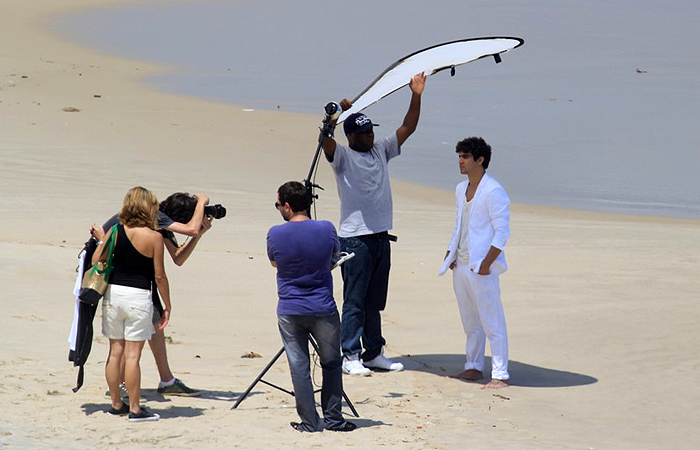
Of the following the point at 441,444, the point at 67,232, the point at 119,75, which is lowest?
the point at 441,444

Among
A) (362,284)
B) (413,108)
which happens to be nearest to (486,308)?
(362,284)

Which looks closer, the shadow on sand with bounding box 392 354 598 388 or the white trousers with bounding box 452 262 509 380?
the white trousers with bounding box 452 262 509 380

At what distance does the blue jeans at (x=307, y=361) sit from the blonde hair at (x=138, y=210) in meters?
0.94

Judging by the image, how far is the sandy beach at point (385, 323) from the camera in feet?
22.1

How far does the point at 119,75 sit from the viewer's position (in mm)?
29156

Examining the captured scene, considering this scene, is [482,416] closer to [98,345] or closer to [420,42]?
[98,345]

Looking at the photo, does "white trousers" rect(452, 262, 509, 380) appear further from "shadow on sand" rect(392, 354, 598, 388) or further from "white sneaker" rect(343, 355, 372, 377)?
"white sneaker" rect(343, 355, 372, 377)

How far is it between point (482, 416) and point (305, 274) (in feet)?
5.38

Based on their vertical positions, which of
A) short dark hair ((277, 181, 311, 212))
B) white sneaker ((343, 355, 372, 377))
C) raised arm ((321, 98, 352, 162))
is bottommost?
white sneaker ((343, 355, 372, 377))

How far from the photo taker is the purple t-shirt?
636 centimetres

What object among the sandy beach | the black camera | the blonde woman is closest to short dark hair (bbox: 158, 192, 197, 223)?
the black camera

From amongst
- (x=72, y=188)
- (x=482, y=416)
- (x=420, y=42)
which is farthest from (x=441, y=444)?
(x=420, y=42)

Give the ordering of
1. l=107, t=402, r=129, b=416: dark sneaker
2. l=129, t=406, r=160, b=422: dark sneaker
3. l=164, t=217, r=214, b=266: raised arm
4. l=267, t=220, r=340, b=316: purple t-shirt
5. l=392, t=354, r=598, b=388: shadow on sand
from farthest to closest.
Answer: l=392, t=354, r=598, b=388: shadow on sand
l=164, t=217, r=214, b=266: raised arm
l=107, t=402, r=129, b=416: dark sneaker
l=129, t=406, r=160, b=422: dark sneaker
l=267, t=220, r=340, b=316: purple t-shirt

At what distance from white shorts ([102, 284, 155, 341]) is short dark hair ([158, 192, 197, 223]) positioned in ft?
2.16
